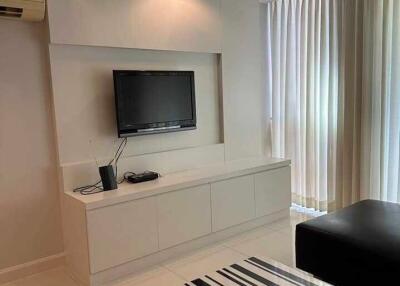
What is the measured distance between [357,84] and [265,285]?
2092 mm

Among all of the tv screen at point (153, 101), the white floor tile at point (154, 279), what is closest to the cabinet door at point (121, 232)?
the white floor tile at point (154, 279)

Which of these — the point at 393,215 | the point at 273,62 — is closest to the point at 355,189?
the point at 393,215

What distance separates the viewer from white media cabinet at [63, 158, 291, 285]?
259cm

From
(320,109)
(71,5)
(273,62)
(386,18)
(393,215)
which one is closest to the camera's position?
(393,215)

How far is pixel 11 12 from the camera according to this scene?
8.13ft

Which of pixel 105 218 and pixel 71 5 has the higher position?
pixel 71 5

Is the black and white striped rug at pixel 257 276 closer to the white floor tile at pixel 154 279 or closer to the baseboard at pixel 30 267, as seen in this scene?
the white floor tile at pixel 154 279

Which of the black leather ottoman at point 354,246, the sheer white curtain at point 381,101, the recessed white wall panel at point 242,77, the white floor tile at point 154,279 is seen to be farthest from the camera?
the recessed white wall panel at point 242,77

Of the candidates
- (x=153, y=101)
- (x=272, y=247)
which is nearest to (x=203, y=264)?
(x=272, y=247)

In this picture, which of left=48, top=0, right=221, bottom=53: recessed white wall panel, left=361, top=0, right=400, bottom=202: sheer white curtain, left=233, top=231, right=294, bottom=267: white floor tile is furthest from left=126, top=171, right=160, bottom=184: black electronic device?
left=361, top=0, right=400, bottom=202: sheer white curtain

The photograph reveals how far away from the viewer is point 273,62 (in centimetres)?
432

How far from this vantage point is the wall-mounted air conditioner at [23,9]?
240cm

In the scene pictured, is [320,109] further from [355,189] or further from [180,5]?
[180,5]

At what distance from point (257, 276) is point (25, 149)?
2038 mm
